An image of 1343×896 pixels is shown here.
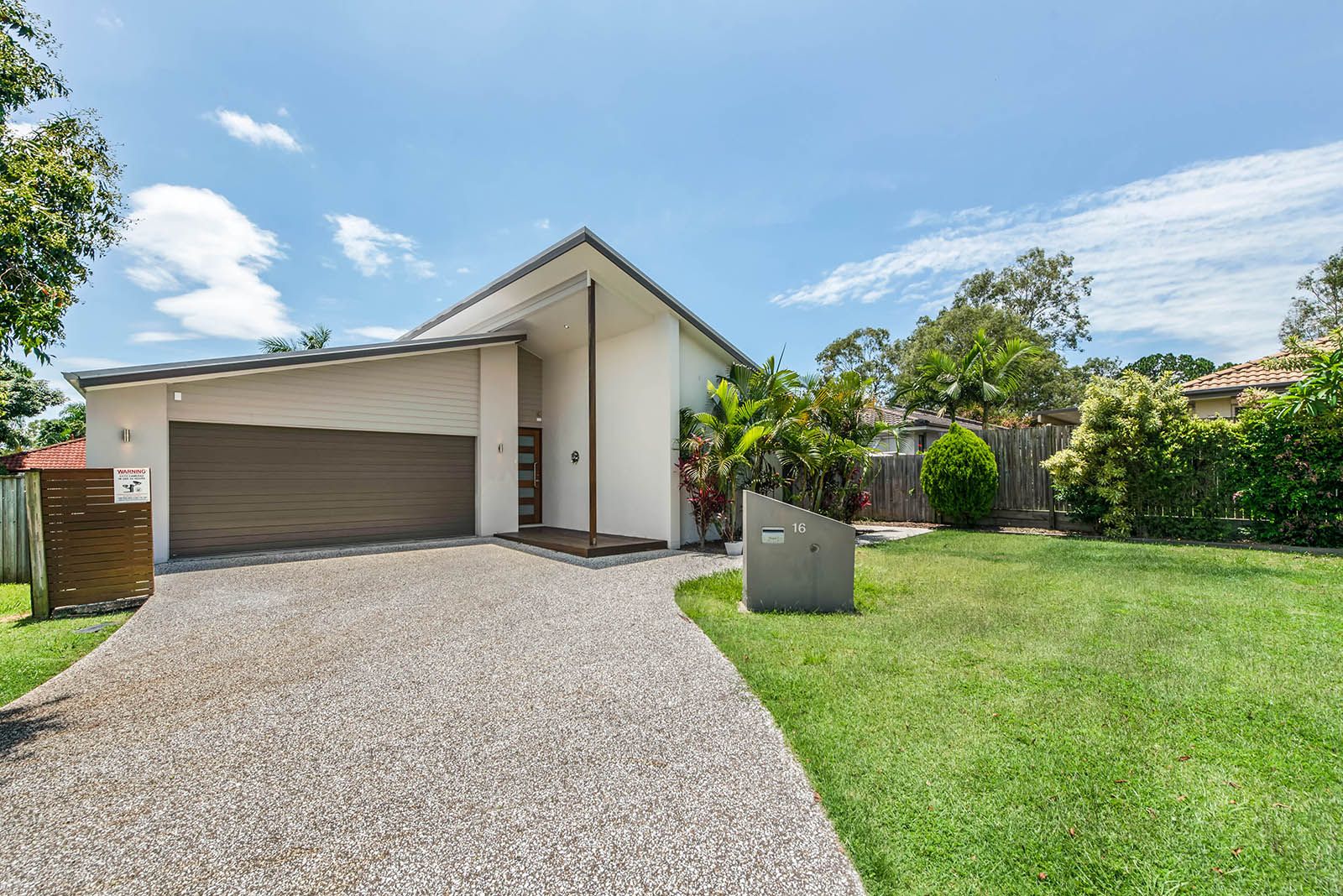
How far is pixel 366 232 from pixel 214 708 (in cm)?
1300

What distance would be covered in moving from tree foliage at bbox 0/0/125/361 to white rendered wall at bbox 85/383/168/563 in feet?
4.84

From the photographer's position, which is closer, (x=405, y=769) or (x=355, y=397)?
(x=405, y=769)

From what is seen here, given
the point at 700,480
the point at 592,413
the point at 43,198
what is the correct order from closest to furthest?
the point at 43,198, the point at 592,413, the point at 700,480

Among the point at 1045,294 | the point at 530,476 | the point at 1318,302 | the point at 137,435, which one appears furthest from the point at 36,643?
the point at 1318,302

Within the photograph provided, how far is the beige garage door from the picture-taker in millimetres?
7848

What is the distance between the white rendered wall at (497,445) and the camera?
10484 mm

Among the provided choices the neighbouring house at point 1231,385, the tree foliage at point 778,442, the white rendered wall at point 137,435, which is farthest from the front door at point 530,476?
the neighbouring house at point 1231,385

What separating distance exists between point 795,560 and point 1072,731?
8.71ft

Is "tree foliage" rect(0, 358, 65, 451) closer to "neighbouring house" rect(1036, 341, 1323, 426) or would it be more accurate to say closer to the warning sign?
the warning sign

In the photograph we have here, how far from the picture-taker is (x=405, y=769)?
2529 millimetres

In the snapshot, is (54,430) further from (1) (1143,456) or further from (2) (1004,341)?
(2) (1004,341)

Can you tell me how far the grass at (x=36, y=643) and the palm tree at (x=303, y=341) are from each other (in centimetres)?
1480

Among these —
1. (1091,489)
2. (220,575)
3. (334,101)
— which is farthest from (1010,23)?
(220,575)

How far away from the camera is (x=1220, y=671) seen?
11.0 feet
